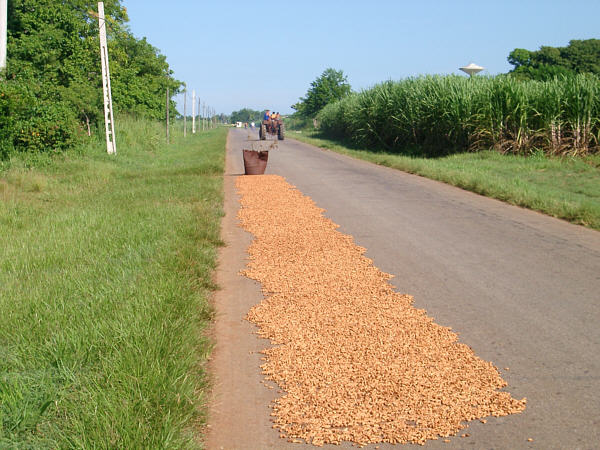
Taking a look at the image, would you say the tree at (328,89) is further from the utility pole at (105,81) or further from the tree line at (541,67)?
the utility pole at (105,81)

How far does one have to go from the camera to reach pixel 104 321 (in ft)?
14.4

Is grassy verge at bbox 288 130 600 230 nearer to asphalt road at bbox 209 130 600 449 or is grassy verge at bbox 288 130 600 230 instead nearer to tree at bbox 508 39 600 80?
asphalt road at bbox 209 130 600 449

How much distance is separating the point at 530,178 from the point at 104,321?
41.2 ft

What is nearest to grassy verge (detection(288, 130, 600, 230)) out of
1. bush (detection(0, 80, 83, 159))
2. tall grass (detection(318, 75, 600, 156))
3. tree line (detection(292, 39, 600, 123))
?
tall grass (detection(318, 75, 600, 156))

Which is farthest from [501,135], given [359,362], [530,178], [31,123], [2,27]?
[359,362]

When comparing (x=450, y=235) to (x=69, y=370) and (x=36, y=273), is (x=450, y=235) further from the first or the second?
(x=69, y=370)

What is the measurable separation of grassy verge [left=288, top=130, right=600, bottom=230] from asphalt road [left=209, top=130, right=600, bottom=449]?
436 millimetres

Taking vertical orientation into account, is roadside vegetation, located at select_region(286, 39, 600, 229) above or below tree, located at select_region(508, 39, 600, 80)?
below

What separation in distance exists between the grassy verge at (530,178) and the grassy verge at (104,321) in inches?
225

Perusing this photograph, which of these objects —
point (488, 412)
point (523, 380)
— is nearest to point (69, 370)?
point (488, 412)

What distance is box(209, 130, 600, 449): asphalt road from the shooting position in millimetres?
3398

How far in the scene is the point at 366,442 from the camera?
3.12 meters

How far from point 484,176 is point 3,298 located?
11802mm

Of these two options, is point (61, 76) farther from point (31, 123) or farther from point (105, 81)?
point (31, 123)
